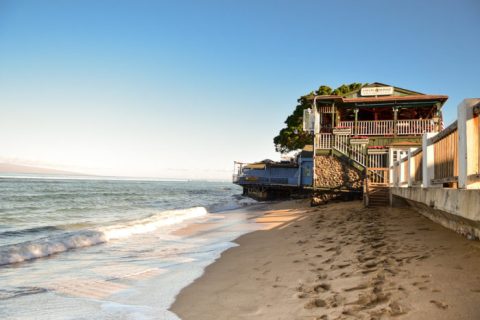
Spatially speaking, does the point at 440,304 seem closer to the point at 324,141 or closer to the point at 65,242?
the point at 65,242

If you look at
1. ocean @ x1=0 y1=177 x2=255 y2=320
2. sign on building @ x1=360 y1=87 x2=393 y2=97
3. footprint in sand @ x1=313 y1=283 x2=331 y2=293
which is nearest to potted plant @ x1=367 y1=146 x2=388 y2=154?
sign on building @ x1=360 y1=87 x2=393 y2=97

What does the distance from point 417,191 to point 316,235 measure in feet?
9.35

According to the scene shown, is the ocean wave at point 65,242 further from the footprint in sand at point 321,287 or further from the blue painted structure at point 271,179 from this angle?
the blue painted structure at point 271,179

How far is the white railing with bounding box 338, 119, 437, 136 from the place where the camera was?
75.0ft

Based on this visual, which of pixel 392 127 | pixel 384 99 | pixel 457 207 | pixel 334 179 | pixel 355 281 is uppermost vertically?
pixel 384 99

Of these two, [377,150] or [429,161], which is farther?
[377,150]

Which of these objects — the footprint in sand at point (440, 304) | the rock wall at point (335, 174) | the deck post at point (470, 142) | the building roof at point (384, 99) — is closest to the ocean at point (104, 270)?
the footprint in sand at point (440, 304)

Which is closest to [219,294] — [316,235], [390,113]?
[316,235]

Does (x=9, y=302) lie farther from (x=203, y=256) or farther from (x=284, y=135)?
(x=284, y=135)

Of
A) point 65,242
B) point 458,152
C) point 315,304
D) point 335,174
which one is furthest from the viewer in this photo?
point 335,174

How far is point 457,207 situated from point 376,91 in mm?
24086

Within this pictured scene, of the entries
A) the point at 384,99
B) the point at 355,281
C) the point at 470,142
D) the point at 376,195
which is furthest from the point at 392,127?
the point at 355,281

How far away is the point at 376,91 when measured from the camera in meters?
26.2

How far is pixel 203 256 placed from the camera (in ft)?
28.5
